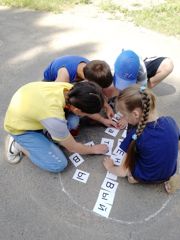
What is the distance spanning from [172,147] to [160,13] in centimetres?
313

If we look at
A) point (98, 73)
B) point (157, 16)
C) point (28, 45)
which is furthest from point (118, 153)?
point (157, 16)

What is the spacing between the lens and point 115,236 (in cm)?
251

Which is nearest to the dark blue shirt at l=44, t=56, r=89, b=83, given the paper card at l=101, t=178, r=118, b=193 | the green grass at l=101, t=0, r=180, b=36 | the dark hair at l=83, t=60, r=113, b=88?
the dark hair at l=83, t=60, r=113, b=88

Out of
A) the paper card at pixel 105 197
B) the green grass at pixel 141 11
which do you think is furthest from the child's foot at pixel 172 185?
the green grass at pixel 141 11

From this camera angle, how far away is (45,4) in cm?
542

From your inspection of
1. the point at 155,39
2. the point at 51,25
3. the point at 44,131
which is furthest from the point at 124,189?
the point at 51,25

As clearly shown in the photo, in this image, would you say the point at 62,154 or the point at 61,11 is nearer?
the point at 62,154

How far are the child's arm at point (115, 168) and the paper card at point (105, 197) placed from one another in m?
0.19

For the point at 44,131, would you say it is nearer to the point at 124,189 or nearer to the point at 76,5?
the point at 124,189

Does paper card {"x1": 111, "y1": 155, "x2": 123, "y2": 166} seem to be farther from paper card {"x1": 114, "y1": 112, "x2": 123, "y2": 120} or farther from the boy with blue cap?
the boy with blue cap

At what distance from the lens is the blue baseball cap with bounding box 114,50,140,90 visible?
9.83ft

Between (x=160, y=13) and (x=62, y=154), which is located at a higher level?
(x=160, y=13)

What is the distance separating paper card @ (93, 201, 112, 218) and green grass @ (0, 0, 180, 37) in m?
2.79

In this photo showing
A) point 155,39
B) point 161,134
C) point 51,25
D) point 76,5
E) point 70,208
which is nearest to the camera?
point 161,134
